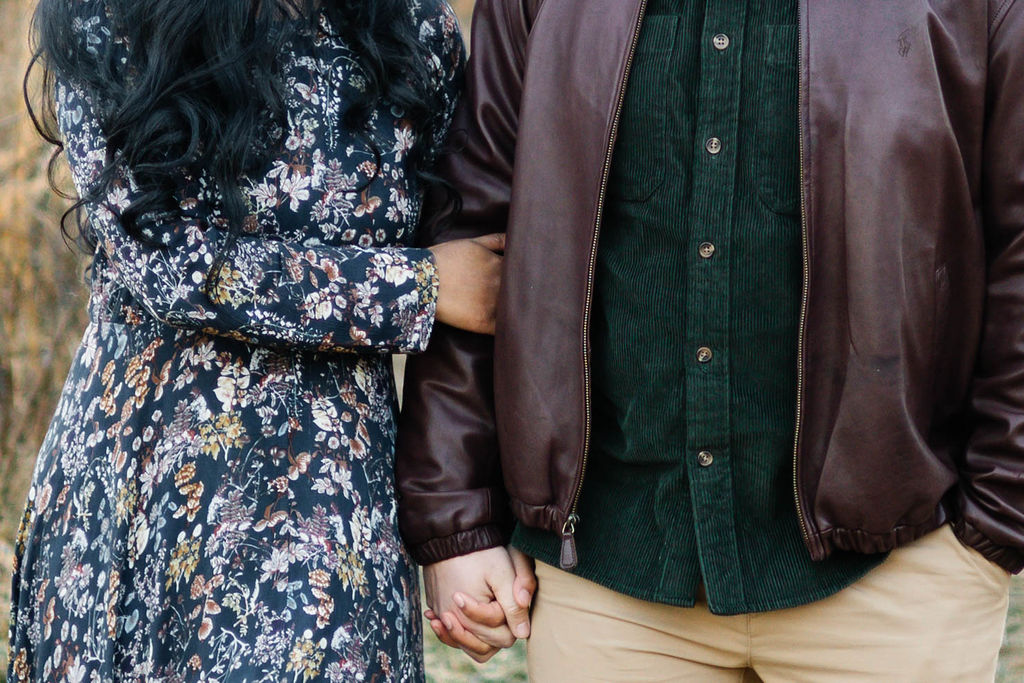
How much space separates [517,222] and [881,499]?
74 cm

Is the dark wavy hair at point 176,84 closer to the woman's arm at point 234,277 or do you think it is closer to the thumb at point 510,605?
the woman's arm at point 234,277

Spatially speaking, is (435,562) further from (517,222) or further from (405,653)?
(517,222)

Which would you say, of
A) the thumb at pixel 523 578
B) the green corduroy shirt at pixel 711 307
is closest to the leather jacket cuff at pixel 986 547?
the green corduroy shirt at pixel 711 307

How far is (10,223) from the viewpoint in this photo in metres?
4.89

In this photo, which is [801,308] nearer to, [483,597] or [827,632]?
[827,632]

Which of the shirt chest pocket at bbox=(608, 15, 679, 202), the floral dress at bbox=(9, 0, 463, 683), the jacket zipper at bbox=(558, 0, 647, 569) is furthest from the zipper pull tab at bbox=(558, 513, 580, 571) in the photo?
the shirt chest pocket at bbox=(608, 15, 679, 202)

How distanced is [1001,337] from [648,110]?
2.20ft

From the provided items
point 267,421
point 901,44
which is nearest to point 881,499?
point 901,44

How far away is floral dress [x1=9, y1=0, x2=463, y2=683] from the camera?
195 cm

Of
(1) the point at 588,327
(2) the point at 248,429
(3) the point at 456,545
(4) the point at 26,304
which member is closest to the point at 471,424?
(3) the point at 456,545

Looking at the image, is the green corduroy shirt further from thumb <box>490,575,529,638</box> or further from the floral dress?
the floral dress

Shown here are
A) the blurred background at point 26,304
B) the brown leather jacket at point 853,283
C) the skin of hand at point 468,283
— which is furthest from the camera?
the blurred background at point 26,304

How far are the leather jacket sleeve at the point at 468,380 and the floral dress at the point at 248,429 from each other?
3.5 inches

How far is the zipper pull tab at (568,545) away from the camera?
2.04m
